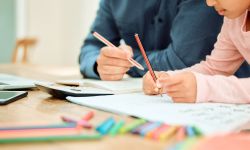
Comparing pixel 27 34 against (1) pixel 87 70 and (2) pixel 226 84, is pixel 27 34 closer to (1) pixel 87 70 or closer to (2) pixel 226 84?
(1) pixel 87 70

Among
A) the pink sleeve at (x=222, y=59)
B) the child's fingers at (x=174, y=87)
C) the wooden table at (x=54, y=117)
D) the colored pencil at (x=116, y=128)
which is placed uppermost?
the pink sleeve at (x=222, y=59)

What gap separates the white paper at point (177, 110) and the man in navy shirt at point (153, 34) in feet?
1.02

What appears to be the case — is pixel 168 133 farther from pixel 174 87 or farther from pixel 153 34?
pixel 153 34

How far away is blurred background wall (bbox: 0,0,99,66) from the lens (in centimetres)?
401

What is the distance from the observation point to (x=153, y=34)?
1.31 meters

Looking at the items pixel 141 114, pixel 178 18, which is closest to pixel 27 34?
pixel 178 18

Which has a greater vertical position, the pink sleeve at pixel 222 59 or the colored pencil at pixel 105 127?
the pink sleeve at pixel 222 59

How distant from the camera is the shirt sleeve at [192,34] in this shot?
110 cm

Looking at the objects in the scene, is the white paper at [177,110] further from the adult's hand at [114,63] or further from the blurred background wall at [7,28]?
the blurred background wall at [7,28]

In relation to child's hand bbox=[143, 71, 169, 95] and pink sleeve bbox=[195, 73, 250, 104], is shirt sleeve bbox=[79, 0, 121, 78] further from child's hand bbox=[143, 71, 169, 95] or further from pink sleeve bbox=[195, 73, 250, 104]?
pink sleeve bbox=[195, 73, 250, 104]

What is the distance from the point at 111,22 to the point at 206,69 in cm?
53

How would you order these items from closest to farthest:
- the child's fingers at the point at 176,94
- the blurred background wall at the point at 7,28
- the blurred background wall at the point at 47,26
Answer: the child's fingers at the point at 176,94, the blurred background wall at the point at 47,26, the blurred background wall at the point at 7,28

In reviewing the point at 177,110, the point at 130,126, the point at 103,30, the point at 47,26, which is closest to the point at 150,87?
the point at 177,110

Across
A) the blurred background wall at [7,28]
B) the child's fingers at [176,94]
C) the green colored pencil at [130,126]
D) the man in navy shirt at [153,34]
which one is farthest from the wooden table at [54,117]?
the blurred background wall at [7,28]
